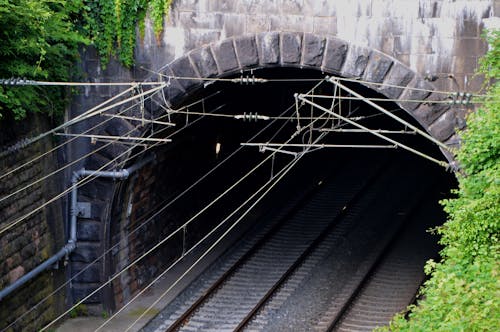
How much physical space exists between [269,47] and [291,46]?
364 mm

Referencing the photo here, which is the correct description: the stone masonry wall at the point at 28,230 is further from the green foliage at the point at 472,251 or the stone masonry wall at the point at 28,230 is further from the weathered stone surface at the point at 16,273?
the green foliage at the point at 472,251

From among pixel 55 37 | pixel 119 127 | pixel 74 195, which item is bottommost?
pixel 74 195

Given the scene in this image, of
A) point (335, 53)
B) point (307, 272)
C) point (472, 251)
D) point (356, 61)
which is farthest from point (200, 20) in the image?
point (472, 251)

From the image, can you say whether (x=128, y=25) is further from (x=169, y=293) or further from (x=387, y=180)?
(x=387, y=180)

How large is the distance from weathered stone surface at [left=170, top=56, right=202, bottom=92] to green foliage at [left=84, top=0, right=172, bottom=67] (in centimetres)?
60

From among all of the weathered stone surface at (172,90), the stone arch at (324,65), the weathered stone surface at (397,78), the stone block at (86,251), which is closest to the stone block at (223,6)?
the stone arch at (324,65)

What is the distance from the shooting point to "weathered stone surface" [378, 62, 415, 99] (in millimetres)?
14109

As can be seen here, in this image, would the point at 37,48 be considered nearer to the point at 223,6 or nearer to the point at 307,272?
the point at 223,6

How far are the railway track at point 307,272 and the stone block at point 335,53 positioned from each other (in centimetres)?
422

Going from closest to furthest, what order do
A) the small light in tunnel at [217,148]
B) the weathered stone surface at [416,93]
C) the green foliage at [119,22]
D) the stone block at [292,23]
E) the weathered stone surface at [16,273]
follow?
the weathered stone surface at [16,273] < the weathered stone surface at [416,93] < the stone block at [292,23] < the green foliage at [119,22] < the small light in tunnel at [217,148]

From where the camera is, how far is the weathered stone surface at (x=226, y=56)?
1472 centimetres

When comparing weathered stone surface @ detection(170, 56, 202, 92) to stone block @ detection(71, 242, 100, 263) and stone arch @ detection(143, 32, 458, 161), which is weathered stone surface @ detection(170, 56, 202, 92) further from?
stone block @ detection(71, 242, 100, 263)

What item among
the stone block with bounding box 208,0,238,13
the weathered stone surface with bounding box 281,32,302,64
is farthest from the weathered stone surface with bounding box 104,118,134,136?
the weathered stone surface with bounding box 281,32,302,64

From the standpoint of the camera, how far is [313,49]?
14391 mm
